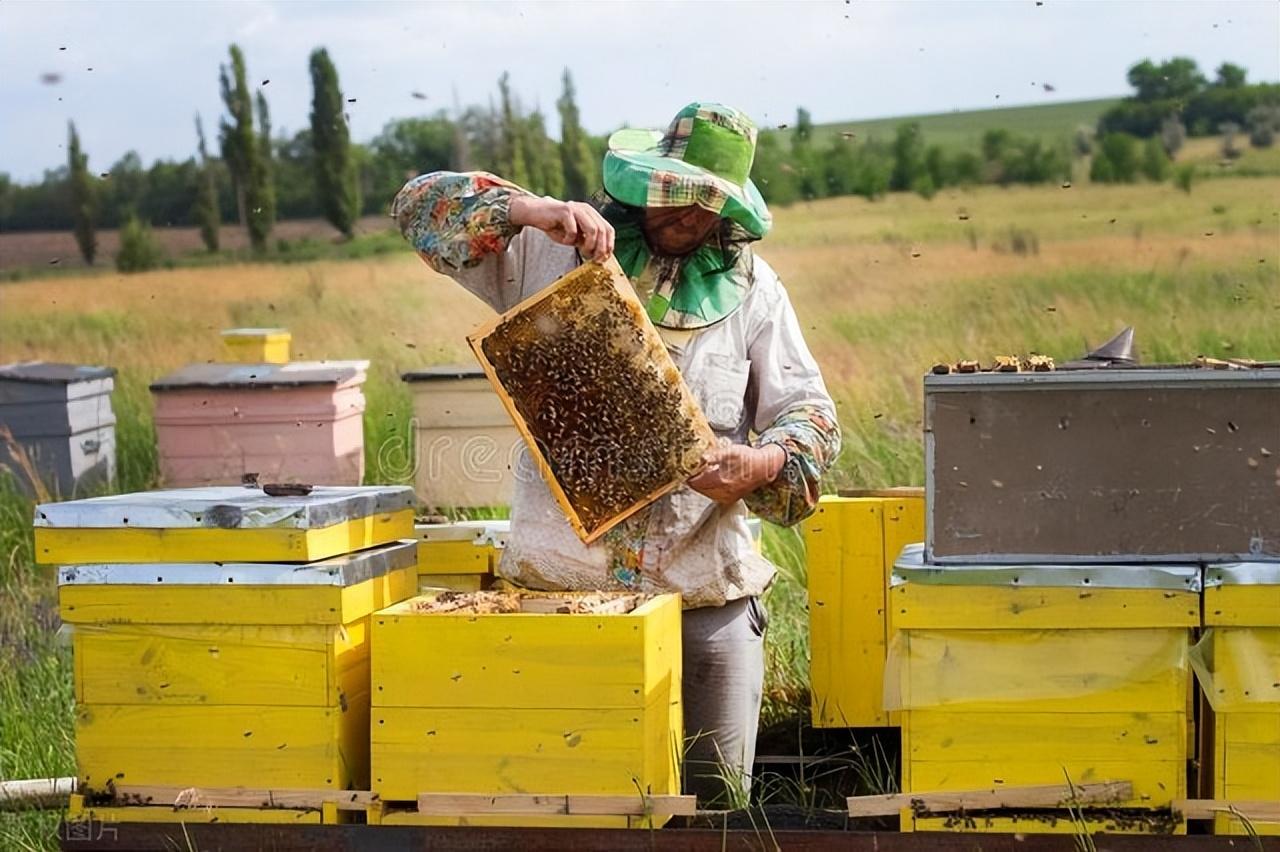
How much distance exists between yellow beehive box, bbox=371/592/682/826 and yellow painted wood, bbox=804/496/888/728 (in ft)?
4.24

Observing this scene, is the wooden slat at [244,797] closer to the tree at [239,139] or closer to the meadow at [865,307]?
the meadow at [865,307]

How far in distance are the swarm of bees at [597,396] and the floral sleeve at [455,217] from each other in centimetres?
24

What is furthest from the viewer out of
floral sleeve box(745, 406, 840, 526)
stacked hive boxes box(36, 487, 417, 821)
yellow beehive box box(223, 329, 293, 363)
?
yellow beehive box box(223, 329, 293, 363)

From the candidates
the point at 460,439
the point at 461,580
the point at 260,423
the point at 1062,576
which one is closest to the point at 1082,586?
the point at 1062,576

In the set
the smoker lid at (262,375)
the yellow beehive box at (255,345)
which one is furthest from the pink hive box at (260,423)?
the yellow beehive box at (255,345)

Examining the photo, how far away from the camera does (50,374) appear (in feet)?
30.0

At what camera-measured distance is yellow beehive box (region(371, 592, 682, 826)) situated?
3102 mm

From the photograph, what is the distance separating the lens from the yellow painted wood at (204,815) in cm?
324

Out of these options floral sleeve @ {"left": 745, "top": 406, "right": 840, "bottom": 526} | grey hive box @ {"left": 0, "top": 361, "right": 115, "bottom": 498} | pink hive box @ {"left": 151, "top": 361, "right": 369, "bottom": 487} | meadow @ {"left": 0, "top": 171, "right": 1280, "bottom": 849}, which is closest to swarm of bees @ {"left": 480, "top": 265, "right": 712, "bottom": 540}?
floral sleeve @ {"left": 745, "top": 406, "right": 840, "bottom": 526}

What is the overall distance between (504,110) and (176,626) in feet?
44.1

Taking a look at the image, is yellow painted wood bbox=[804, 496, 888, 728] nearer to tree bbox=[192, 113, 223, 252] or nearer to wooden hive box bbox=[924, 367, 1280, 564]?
wooden hive box bbox=[924, 367, 1280, 564]

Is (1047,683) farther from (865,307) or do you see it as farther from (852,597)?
(865,307)

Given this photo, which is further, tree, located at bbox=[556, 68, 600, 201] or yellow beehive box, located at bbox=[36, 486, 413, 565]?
tree, located at bbox=[556, 68, 600, 201]

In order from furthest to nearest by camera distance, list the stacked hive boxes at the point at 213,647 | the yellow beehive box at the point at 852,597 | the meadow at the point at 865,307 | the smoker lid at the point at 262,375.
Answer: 1. the meadow at the point at 865,307
2. the smoker lid at the point at 262,375
3. the yellow beehive box at the point at 852,597
4. the stacked hive boxes at the point at 213,647
